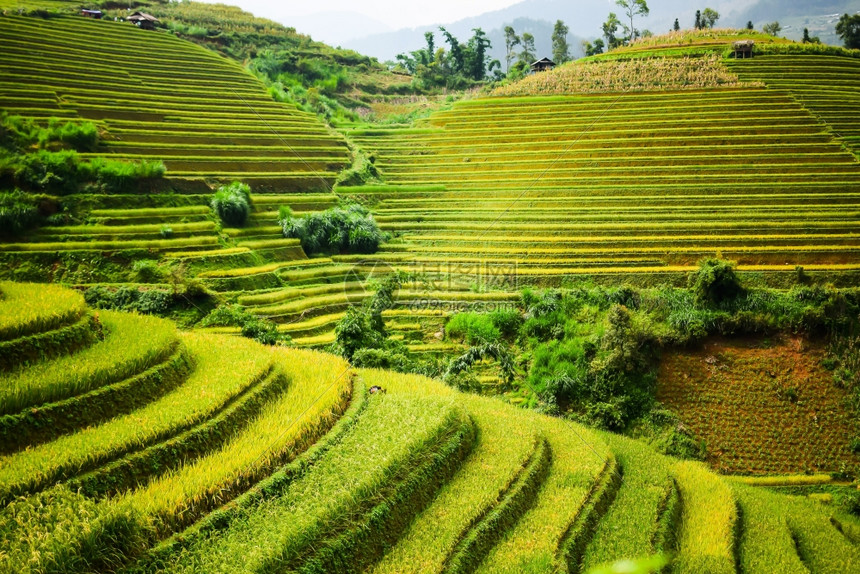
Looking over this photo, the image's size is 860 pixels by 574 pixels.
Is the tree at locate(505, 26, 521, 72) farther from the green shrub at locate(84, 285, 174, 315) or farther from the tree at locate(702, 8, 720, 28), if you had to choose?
the green shrub at locate(84, 285, 174, 315)

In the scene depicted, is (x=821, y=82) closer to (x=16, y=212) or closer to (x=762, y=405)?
(x=762, y=405)

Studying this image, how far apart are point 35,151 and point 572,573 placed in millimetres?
19504

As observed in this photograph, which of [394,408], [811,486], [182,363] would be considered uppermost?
[182,363]

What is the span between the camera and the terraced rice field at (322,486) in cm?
519

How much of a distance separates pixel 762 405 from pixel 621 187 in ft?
34.2

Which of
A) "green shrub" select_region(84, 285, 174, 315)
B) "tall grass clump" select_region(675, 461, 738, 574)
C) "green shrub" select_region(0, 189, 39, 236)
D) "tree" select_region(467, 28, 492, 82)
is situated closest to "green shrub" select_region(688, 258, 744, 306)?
"tall grass clump" select_region(675, 461, 738, 574)

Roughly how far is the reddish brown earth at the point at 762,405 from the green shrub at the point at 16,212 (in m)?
17.1

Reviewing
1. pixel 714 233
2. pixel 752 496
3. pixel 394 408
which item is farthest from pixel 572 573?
pixel 714 233

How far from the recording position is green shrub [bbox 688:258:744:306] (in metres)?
15.0

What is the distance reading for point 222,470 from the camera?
6078mm

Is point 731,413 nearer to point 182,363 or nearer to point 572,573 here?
point 572,573

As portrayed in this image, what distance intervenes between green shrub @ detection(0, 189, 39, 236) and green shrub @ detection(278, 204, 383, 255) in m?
6.96

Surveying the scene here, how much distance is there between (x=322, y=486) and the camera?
6.29 metres

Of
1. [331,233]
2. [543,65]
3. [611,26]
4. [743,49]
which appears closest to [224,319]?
[331,233]
